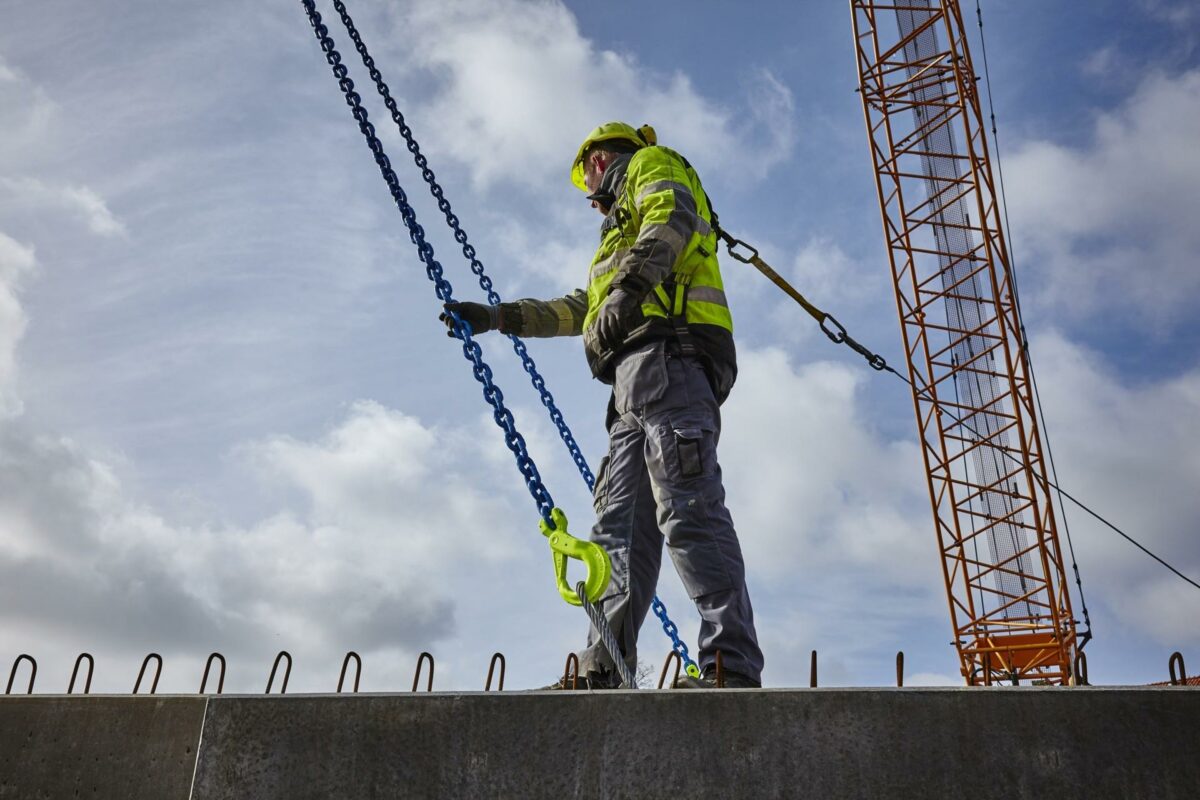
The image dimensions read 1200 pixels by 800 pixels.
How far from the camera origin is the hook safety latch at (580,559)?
11.3ft

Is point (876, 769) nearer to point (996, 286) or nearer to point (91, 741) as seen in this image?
point (91, 741)

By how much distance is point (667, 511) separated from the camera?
3.55 metres

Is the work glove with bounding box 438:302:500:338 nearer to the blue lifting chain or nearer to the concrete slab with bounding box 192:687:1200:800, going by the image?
the blue lifting chain

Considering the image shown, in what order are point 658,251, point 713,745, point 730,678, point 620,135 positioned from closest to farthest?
point 713,745 → point 730,678 → point 658,251 → point 620,135

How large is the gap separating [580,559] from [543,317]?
1.54 meters

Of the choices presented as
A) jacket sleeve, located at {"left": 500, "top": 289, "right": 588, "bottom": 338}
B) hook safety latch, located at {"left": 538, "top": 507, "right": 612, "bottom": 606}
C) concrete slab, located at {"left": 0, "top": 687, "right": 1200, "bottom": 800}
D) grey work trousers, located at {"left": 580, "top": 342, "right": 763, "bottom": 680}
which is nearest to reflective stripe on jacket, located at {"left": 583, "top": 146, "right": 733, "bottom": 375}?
grey work trousers, located at {"left": 580, "top": 342, "right": 763, "bottom": 680}

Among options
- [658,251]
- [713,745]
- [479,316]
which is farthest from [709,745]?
[479,316]

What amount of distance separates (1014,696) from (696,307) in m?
1.92

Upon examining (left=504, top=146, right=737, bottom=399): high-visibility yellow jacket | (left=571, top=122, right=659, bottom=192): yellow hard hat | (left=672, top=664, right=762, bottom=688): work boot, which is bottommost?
(left=672, top=664, right=762, bottom=688): work boot

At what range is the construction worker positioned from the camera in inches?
136

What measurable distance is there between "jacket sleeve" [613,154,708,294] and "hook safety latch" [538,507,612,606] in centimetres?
91

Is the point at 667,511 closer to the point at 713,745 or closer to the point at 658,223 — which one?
the point at 658,223

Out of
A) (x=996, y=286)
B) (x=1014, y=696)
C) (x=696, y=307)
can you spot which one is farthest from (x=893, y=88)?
(x=1014, y=696)

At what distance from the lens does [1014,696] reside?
7.63ft
